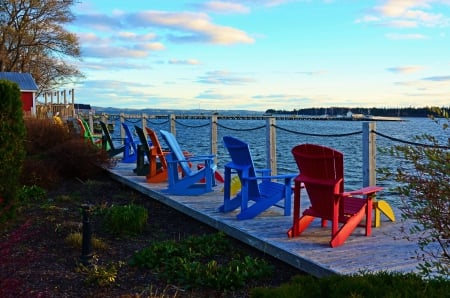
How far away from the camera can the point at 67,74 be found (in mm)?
35219

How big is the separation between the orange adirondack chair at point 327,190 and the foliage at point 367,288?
1.71 m

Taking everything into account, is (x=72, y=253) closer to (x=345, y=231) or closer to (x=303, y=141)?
(x=345, y=231)

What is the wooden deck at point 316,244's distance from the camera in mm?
4355

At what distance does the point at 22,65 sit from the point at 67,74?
2.83 meters

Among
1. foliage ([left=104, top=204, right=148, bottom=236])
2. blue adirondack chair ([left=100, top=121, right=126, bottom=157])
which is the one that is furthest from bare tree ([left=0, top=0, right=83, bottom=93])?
foliage ([left=104, top=204, right=148, bottom=236])

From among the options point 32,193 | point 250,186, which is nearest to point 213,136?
point 32,193

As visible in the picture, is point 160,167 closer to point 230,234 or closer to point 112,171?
point 112,171

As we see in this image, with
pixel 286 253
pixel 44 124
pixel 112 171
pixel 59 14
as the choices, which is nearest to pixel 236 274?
pixel 286 253

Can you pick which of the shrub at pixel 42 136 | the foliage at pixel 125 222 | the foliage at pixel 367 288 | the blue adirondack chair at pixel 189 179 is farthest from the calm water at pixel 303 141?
the foliage at pixel 125 222

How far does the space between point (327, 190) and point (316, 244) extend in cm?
53

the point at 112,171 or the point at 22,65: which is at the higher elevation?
the point at 22,65

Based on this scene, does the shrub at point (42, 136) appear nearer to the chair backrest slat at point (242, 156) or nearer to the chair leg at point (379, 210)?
the chair backrest slat at point (242, 156)

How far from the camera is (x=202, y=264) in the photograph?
4.81 metres

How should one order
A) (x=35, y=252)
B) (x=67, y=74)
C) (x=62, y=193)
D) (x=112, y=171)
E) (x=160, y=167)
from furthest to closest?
(x=67, y=74) < (x=112, y=171) < (x=160, y=167) < (x=62, y=193) < (x=35, y=252)
